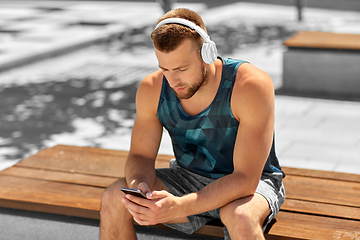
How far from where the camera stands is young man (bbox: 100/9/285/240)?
282cm

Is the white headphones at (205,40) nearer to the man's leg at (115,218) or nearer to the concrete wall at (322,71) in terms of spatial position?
the man's leg at (115,218)

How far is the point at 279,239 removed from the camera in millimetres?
A: 3037

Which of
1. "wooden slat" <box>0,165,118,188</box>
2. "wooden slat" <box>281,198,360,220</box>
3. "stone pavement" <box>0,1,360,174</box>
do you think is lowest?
"stone pavement" <box>0,1,360,174</box>

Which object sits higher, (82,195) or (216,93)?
(216,93)

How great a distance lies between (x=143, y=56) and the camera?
437 inches

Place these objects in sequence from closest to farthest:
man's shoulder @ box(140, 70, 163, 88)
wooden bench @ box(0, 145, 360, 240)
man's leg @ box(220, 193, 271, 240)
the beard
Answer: man's leg @ box(220, 193, 271, 240) < the beard < wooden bench @ box(0, 145, 360, 240) < man's shoulder @ box(140, 70, 163, 88)

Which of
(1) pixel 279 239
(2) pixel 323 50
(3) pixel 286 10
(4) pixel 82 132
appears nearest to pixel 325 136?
(2) pixel 323 50

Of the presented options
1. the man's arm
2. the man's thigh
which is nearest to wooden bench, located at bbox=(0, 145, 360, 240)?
the man's thigh

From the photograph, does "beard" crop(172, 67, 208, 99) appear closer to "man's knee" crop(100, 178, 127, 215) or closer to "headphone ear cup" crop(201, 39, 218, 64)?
"headphone ear cup" crop(201, 39, 218, 64)

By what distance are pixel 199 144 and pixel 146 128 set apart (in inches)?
13.7

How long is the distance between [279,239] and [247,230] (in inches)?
16.6

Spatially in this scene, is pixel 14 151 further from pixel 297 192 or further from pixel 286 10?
pixel 286 10

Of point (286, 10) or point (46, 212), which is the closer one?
point (46, 212)

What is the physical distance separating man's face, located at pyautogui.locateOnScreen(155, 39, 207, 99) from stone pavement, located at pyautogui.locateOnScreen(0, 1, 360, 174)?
2889 mm
